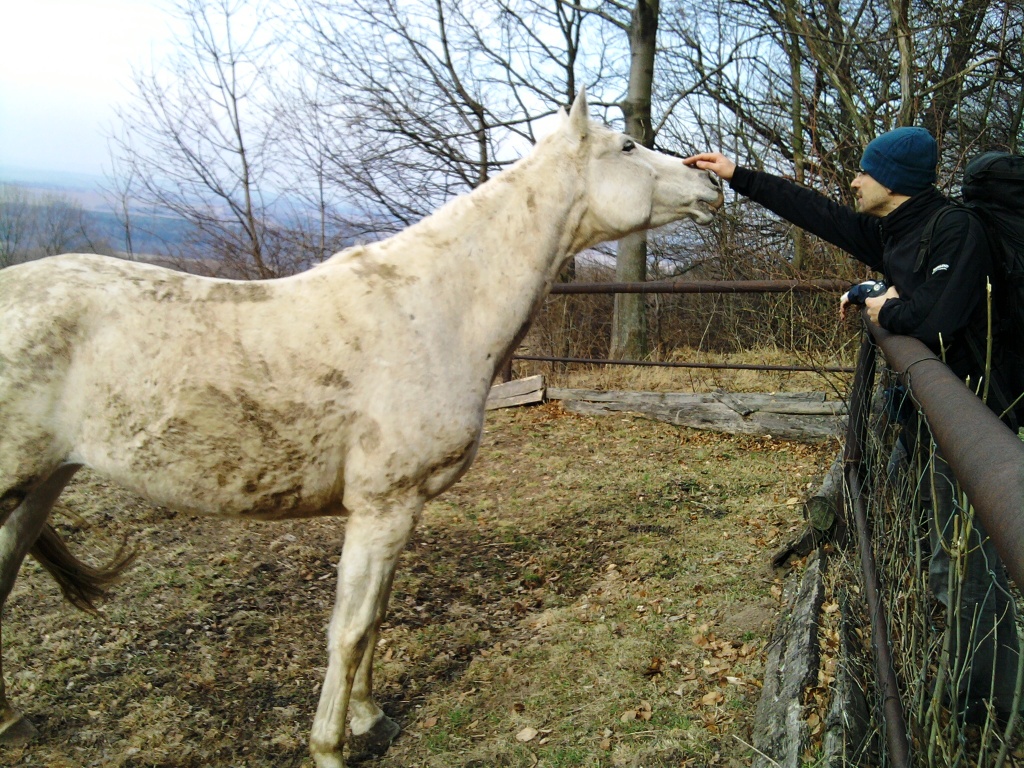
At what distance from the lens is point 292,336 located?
8.13ft

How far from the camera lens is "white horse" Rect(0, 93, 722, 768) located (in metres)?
2.38

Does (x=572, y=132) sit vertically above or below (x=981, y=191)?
above

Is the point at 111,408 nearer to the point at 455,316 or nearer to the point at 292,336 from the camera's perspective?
the point at 292,336

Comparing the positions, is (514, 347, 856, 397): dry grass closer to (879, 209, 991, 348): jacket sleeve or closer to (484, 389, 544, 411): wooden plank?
(484, 389, 544, 411): wooden plank

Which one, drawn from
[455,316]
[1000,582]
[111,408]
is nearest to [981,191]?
[1000,582]

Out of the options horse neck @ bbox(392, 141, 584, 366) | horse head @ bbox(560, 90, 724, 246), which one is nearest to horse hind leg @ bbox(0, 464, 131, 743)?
horse neck @ bbox(392, 141, 584, 366)

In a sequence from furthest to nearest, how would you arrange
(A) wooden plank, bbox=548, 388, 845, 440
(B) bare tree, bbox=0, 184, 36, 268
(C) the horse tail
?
1. (B) bare tree, bbox=0, 184, 36, 268
2. (A) wooden plank, bbox=548, 388, 845, 440
3. (C) the horse tail

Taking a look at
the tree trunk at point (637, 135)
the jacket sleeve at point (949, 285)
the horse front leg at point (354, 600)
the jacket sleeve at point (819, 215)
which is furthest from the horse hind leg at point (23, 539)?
the tree trunk at point (637, 135)

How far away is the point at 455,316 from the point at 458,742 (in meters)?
1.58

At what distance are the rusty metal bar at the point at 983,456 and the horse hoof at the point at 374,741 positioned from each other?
7.36 ft

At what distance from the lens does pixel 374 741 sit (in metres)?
2.77

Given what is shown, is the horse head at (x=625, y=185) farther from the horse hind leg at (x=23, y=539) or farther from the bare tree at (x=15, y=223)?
the bare tree at (x=15, y=223)

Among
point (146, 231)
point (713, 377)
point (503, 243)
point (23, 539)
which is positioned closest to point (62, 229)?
point (146, 231)

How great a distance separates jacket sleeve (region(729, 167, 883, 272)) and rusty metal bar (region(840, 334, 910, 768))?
40cm
